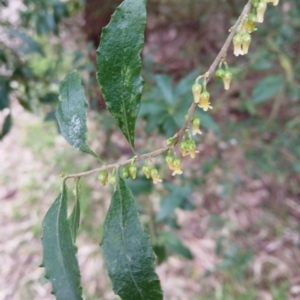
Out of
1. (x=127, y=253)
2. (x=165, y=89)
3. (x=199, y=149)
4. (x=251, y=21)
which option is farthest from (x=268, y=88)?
(x=127, y=253)

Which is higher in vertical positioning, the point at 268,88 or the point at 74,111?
the point at 268,88

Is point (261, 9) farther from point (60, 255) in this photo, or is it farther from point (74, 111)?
point (60, 255)

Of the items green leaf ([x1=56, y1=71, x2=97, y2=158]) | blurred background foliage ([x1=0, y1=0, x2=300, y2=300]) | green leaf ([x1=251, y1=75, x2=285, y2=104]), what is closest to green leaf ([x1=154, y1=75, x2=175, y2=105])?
blurred background foliage ([x1=0, y1=0, x2=300, y2=300])

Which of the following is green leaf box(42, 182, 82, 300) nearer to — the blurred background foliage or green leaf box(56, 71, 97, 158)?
green leaf box(56, 71, 97, 158)

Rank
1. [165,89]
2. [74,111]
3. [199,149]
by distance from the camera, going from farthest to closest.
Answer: [199,149] → [165,89] → [74,111]

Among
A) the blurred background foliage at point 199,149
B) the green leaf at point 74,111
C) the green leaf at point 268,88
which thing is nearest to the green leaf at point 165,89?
the blurred background foliage at point 199,149

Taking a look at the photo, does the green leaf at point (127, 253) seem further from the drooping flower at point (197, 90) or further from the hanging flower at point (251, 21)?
the hanging flower at point (251, 21)
